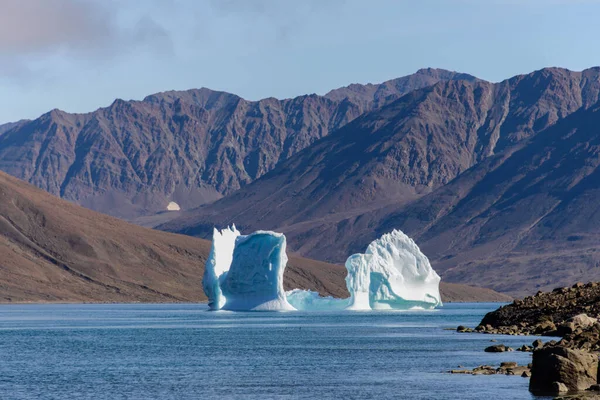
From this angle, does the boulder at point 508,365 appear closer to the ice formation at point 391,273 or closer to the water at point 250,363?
the water at point 250,363

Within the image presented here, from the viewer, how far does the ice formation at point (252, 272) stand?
11412cm

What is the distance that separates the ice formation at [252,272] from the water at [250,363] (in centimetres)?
1704

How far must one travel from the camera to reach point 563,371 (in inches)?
1725

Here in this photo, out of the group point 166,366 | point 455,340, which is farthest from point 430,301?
point 166,366

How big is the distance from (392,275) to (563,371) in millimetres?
80580

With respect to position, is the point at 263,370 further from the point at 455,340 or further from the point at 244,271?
the point at 244,271

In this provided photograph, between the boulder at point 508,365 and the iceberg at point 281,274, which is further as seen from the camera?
the iceberg at point 281,274

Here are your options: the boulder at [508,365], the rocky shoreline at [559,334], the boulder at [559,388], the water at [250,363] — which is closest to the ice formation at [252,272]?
the water at [250,363]

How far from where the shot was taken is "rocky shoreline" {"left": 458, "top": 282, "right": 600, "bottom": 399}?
43719 millimetres

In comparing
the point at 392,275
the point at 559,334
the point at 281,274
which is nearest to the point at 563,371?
the point at 559,334

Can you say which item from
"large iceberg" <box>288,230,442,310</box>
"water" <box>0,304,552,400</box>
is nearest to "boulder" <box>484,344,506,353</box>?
"water" <box>0,304,552,400</box>

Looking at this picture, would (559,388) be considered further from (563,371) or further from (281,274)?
(281,274)

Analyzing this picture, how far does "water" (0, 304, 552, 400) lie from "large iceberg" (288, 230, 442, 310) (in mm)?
26470

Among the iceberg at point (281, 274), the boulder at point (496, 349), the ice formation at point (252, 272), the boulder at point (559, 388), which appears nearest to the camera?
the boulder at point (559, 388)
